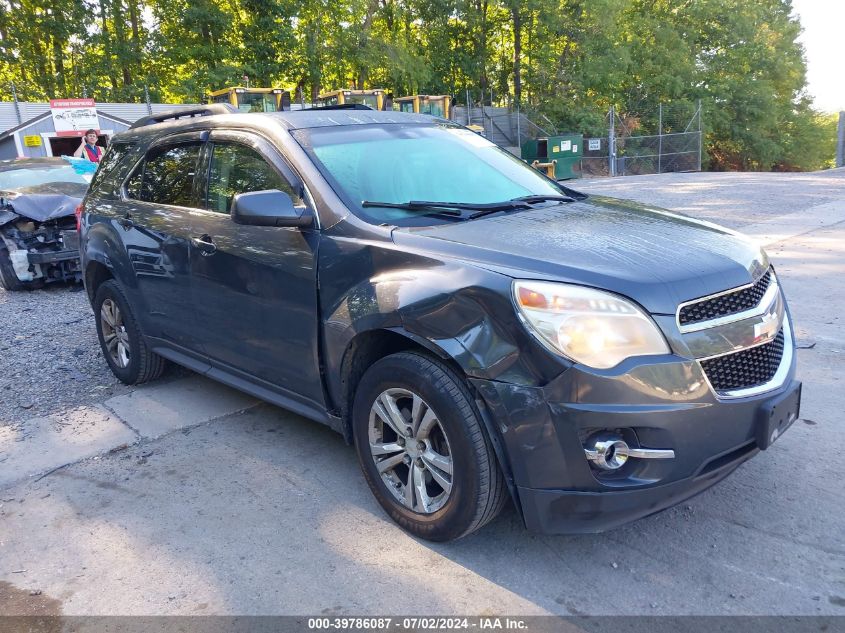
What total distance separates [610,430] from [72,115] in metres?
17.2

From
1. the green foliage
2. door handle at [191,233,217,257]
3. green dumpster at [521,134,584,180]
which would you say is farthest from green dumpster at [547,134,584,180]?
door handle at [191,233,217,257]

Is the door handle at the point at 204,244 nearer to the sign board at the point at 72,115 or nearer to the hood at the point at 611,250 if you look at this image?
the hood at the point at 611,250

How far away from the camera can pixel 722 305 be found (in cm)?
265

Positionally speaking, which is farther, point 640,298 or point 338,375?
point 338,375

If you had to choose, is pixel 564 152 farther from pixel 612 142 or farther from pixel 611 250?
pixel 611 250

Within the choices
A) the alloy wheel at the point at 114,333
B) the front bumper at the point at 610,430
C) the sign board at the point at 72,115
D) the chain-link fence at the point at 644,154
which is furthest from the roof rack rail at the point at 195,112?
the chain-link fence at the point at 644,154

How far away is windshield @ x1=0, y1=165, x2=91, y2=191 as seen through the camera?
9.37 m

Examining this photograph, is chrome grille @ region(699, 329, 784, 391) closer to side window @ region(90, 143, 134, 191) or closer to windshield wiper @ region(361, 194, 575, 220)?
windshield wiper @ region(361, 194, 575, 220)

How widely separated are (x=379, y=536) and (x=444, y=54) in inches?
1501

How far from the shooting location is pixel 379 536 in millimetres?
3068

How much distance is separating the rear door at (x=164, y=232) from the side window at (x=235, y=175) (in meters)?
0.19

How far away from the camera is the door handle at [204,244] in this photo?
3858 mm

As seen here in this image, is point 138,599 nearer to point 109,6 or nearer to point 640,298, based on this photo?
point 640,298

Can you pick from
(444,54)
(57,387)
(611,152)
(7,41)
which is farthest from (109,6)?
(57,387)
